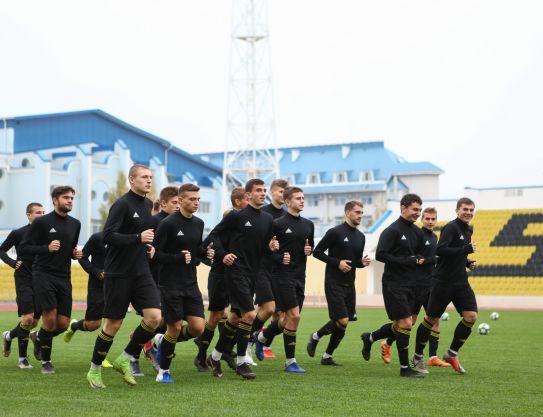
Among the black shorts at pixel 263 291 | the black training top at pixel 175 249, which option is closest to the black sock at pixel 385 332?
the black shorts at pixel 263 291

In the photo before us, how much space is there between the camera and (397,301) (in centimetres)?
1170

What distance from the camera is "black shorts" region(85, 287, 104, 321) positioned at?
12852 millimetres

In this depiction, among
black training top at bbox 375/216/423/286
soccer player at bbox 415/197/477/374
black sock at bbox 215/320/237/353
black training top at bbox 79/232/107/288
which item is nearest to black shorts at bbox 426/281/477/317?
soccer player at bbox 415/197/477/374

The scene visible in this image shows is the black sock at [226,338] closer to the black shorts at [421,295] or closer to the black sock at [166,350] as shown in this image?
the black sock at [166,350]

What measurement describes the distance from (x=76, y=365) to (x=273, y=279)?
3010 millimetres

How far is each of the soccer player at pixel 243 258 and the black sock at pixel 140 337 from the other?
133 centimetres

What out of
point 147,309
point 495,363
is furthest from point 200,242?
point 495,363

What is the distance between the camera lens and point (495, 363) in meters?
13.7

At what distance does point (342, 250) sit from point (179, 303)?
10.2 feet

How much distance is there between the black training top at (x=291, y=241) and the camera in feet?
41.3

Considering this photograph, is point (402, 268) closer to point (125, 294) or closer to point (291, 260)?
point (291, 260)

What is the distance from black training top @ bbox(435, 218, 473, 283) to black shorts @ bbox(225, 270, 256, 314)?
8.86ft

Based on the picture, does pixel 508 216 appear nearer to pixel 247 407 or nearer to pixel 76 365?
pixel 76 365

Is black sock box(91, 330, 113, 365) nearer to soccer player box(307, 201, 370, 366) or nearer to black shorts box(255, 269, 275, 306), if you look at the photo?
black shorts box(255, 269, 275, 306)
